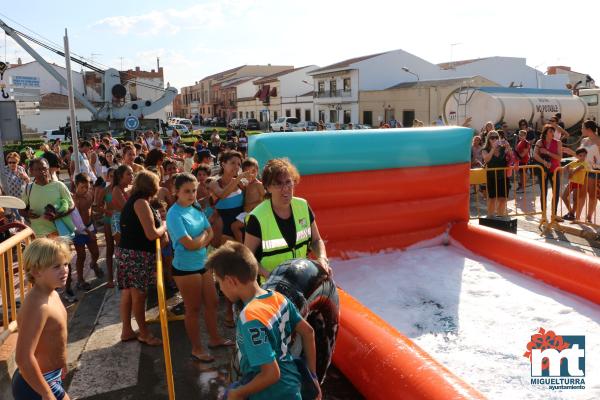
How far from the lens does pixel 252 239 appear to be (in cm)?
322

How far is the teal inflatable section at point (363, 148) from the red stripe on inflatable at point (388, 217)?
1.68ft

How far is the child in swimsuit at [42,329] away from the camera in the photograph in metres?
2.31

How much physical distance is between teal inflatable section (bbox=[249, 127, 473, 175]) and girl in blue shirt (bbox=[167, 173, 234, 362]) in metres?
1.50

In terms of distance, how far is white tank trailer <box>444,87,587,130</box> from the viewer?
17.7 meters

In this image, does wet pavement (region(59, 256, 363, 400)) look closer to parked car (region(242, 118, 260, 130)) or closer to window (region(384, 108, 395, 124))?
window (region(384, 108, 395, 124))

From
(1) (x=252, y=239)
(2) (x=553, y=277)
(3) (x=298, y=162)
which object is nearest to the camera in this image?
(1) (x=252, y=239)

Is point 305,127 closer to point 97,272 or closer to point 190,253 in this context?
point 97,272

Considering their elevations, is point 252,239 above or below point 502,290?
above

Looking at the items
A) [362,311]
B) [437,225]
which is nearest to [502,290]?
[437,225]

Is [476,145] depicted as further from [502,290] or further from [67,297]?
[67,297]

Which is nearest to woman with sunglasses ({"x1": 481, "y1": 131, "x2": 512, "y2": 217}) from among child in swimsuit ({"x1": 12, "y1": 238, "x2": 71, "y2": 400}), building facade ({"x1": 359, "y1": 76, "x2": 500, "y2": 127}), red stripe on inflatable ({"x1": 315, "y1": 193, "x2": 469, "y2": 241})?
red stripe on inflatable ({"x1": 315, "y1": 193, "x2": 469, "y2": 241})

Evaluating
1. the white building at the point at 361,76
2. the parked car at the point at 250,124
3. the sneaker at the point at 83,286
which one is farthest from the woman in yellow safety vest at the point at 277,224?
the parked car at the point at 250,124

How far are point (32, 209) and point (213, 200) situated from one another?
1959 millimetres

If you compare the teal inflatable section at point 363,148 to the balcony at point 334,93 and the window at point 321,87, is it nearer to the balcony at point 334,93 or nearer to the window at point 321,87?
the balcony at point 334,93
